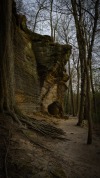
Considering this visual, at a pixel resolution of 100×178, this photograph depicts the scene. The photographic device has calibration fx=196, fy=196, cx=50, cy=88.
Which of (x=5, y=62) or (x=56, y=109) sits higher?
(x=5, y=62)

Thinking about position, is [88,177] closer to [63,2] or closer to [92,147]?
[92,147]

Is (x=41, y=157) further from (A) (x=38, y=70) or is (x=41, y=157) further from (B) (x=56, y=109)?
(B) (x=56, y=109)

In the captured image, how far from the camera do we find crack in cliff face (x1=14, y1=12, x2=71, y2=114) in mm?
12102

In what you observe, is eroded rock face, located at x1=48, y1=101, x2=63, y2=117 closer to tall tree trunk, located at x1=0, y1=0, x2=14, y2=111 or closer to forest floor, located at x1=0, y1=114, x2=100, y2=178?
forest floor, located at x1=0, y1=114, x2=100, y2=178

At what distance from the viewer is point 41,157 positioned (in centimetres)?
540

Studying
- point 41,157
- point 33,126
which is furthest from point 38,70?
point 41,157

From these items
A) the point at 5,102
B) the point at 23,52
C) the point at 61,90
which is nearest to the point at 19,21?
the point at 23,52

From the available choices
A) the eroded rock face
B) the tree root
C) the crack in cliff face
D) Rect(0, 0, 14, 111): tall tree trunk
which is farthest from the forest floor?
the eroded rock face

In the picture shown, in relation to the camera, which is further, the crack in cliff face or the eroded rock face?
the eroded rock face

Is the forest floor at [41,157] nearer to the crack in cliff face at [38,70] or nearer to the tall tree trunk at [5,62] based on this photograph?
the tall tree trunk at [5,62]

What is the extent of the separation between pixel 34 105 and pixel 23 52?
3821 mm

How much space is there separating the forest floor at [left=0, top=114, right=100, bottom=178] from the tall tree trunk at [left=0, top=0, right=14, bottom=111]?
0.80m

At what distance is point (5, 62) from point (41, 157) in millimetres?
3990

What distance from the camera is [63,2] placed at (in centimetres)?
1136
